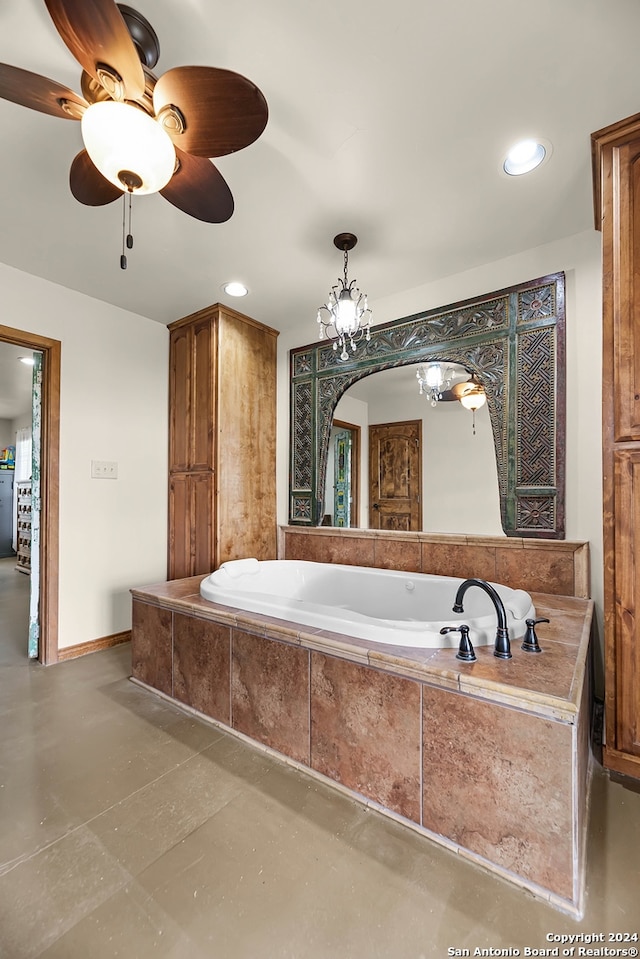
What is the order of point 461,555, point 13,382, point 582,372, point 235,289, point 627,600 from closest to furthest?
1. point 627,600
2. point 582,372
3. point 461,555
4. point 235,289
5. point 13,382

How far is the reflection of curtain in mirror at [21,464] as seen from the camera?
6609 millimetres

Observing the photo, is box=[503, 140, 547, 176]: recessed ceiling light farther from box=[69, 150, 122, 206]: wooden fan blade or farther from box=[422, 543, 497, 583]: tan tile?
box=[422, 543, 497, 583]: tan tile

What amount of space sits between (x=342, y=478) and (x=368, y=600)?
95 cm

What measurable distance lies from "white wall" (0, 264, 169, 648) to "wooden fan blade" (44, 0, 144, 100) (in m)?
1.94

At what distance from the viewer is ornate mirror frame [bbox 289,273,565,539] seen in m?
2.22

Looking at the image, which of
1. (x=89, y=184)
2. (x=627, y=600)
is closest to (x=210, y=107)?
(x=89, y=184)

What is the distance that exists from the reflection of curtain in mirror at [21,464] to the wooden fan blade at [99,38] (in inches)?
267

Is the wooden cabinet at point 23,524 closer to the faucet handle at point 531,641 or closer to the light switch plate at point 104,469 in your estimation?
the light switch plate at point 104,469

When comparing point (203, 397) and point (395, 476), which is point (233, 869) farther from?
point (203, 397)

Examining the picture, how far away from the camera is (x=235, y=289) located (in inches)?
109

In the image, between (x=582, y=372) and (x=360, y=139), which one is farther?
(x=582, y=372)

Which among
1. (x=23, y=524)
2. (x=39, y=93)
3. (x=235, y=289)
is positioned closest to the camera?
(x=39, y=93)

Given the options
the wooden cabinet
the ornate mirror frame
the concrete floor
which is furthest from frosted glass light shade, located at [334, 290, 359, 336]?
the wooden cabinet

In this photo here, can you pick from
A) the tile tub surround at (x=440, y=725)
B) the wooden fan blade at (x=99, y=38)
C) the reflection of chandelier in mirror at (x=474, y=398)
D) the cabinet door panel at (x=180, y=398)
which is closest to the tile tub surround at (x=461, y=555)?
the tile tub surround at (x=440, y=725)
